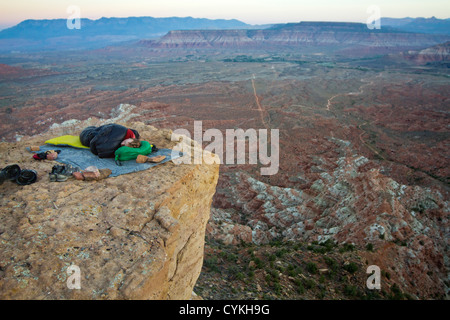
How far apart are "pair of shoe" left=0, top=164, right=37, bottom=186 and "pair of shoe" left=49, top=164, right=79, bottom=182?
0.27 m

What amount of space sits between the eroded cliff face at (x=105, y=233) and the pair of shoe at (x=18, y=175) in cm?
11

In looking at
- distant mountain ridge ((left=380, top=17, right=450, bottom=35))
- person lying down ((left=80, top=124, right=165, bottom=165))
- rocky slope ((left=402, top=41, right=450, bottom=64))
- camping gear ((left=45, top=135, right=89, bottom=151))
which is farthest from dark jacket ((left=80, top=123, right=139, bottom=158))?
distant mountain ridge ((left=380, top=17, right=450, bottom=35))

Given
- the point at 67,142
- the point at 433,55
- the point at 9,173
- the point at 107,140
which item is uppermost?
the point at 433,55

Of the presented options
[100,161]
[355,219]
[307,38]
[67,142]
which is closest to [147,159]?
[100,161]

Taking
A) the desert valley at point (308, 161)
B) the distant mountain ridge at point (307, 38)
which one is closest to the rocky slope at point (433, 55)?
the desert valley at point (308, 161)

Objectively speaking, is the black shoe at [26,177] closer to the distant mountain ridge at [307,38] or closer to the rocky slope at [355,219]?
the rocky slope at [355,219]

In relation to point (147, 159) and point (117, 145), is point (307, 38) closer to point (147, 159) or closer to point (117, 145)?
point (117, 145)

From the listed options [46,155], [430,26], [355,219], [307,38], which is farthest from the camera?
[430,26]

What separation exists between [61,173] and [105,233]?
196 cm

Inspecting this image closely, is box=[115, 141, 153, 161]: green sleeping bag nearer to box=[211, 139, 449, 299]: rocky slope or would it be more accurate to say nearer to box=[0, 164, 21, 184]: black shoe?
box=[0, 164, 21, 184]: black shoe

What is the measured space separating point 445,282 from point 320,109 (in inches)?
1107

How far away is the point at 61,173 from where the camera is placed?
4.78 meters

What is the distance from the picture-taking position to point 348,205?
11.5 meters

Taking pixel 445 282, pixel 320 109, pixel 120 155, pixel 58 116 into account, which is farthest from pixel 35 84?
pixel 445 282
